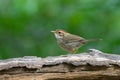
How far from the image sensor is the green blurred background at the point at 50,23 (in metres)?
6.40

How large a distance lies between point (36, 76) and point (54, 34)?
8.03 feet

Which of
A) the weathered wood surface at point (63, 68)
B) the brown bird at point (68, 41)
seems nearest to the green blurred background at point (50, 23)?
the brown bird at point (68, 41)

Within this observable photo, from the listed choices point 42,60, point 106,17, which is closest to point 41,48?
point 106,17

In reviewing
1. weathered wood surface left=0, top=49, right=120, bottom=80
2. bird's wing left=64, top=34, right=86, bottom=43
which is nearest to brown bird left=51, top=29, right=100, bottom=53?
bird's wing left=64, top=34, right=86, bottom=43

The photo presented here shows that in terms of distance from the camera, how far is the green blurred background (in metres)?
6.40

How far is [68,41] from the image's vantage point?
7.11m

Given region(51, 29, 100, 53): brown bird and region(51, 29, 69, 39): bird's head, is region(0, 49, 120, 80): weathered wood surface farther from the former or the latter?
region(51, 29, 69, 39): bird's head

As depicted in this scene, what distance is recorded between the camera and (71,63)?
16.2ft

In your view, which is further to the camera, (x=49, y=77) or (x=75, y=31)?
(x=75, y=31)

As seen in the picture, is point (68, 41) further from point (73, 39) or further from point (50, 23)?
point (50, 23)

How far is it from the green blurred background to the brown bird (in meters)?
0.06

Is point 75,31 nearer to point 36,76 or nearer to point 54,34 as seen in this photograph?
point 54,34

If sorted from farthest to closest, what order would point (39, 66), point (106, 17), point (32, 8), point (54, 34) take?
point (54, 34) < point (106, 17) < point (32, 8) < point (39, 66)

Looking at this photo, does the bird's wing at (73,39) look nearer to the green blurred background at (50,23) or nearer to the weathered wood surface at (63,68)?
the green blurred background at (50,23)
